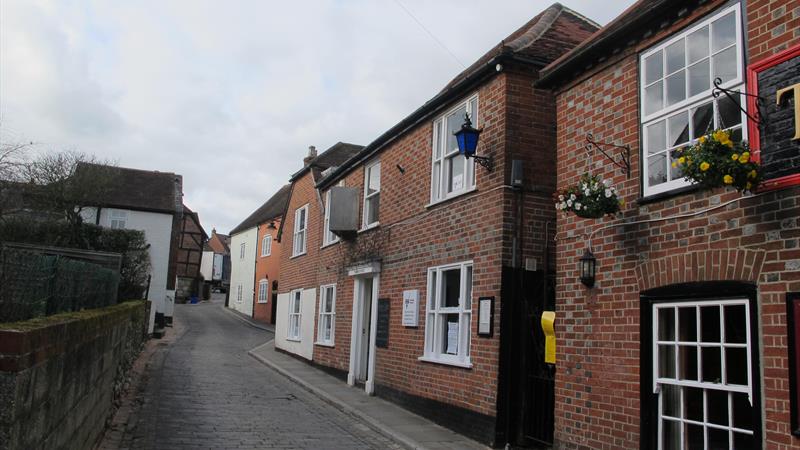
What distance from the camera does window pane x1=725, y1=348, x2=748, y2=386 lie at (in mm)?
5695

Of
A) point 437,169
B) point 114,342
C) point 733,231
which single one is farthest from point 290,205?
point 733,231

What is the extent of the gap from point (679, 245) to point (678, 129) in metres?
1.20

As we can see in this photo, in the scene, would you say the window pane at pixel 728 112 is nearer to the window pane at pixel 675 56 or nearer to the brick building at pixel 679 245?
the brick building at pixel 679 245

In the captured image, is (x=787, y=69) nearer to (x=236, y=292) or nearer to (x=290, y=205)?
(x=290, y=205)

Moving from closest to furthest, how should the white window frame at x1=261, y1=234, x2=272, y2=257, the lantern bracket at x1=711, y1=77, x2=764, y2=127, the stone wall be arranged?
1. the stone wall
2. the lantern bracket at x1=711, y1=77, x2=764, y2=127
3. the white window frame at x1=261, y1=234, x2=272, y2=257

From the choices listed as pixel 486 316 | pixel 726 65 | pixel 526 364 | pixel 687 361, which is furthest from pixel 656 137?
pixel 526 364

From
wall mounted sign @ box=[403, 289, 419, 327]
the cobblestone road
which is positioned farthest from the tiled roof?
wall mounted sign @ box=[403, 289, 419, 327]

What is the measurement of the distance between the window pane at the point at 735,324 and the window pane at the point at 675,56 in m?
2.51

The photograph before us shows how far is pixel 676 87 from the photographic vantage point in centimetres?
673

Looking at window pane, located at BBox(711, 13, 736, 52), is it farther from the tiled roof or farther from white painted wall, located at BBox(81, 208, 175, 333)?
the tiled roof

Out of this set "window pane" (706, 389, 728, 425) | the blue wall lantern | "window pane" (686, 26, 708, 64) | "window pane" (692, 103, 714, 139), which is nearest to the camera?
"window pane" (706, 389, 728, 425)

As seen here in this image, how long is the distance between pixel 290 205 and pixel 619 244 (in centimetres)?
1886

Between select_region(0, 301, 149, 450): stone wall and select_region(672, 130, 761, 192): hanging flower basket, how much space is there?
498cm

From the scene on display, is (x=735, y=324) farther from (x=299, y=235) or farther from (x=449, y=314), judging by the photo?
(x=299, y=235)
